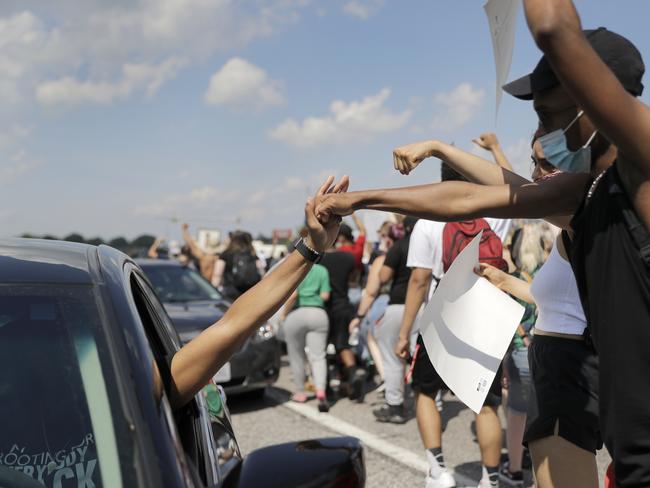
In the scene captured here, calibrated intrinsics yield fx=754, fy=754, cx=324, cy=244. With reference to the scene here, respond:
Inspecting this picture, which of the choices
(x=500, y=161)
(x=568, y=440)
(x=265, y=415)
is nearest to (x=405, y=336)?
(x=500, y=161)

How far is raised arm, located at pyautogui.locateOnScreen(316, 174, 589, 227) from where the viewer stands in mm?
2000

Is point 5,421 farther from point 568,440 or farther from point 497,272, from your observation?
point 497,272

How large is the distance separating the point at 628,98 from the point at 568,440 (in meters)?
1.53

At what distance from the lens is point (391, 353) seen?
22.3 feet

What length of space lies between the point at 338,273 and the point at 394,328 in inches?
56.5

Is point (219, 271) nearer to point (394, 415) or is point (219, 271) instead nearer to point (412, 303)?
point (394, 415)

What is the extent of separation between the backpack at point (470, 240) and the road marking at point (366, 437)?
1528 millimetres

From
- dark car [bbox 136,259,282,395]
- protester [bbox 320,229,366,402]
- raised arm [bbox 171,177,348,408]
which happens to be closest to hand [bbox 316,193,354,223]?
raised arm [bbox 171,177,348,408]

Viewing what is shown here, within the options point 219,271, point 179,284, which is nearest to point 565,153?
Answer: point 179,284

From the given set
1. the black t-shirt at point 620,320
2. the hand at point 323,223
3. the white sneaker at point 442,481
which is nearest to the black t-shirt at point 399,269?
the white sneaker at point 442,481

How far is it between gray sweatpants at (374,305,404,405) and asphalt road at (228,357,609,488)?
291 millimetres

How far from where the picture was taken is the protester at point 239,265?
10.4 meters

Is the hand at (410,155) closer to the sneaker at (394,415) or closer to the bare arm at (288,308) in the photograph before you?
the sneaker at (394,415)

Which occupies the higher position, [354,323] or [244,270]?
[244,270]
